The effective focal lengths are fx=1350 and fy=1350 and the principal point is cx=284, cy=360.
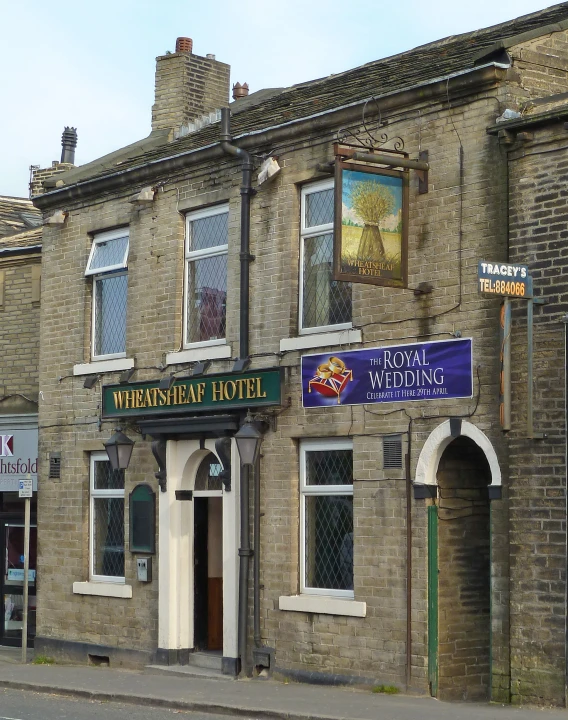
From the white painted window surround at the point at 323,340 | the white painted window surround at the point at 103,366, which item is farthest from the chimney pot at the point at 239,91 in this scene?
the white painted window surround at the point at 323,340

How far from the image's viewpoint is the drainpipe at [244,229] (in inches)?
680

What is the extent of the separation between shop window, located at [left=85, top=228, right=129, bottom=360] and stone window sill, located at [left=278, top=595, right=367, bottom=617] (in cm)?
509

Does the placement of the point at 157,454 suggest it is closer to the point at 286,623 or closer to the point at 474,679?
the point at 286,623

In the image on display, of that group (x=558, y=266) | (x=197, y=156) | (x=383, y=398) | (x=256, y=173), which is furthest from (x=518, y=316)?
(x=197, y=156)

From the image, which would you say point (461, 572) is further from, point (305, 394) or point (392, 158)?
point (392, 158)

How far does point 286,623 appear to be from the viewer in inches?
646

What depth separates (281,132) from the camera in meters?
16.9

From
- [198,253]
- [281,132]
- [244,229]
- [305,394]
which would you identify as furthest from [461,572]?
[198,253]

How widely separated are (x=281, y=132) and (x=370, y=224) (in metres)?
2.76

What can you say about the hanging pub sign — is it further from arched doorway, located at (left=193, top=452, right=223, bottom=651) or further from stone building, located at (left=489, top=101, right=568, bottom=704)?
arched doorway, located at (left=193, top=452, right=223, bottom=651)

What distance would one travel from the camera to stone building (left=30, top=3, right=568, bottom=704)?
568 inches

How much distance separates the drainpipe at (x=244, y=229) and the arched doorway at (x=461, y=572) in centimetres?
340

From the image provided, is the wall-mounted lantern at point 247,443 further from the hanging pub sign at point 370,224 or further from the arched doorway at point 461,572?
the hanging pub sign at point 370,224

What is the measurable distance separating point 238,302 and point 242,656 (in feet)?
14.8
